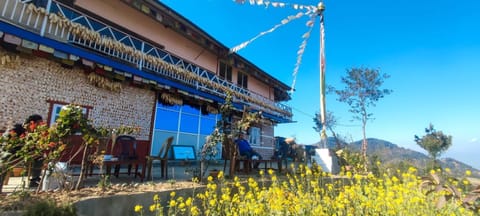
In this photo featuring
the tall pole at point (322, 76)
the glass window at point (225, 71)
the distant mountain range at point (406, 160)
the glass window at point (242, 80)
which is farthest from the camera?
the glass window at point (242, 80)

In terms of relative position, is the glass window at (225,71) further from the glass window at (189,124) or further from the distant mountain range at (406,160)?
the distant mountain range at (406,160)

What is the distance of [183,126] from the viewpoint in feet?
34.7

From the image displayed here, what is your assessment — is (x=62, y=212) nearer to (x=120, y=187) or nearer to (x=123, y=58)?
(x=120, y=187)

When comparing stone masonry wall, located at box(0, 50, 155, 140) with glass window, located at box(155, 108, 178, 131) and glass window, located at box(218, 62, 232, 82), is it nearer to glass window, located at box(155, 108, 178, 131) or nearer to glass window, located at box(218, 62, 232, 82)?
glass window, located at box(155, 108, 178, 131)

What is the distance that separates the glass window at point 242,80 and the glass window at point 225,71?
1110 millimetres

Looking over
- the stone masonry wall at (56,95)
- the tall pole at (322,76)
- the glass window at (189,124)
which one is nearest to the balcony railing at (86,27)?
the stone masonry wall at (56,95)

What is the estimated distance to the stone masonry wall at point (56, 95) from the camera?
19.6ft

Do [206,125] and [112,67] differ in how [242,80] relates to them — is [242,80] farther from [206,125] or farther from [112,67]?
[112,67]

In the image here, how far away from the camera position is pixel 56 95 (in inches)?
266

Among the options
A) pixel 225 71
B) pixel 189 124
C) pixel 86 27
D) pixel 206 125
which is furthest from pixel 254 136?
pixel 86 27

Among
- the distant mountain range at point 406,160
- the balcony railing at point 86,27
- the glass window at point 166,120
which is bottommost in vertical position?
the distant mountain range at point 406,160

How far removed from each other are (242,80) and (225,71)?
2097 millimetres

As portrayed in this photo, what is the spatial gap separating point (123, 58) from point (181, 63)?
327cm

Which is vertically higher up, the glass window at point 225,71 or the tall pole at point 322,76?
the glass window at point 225,71
